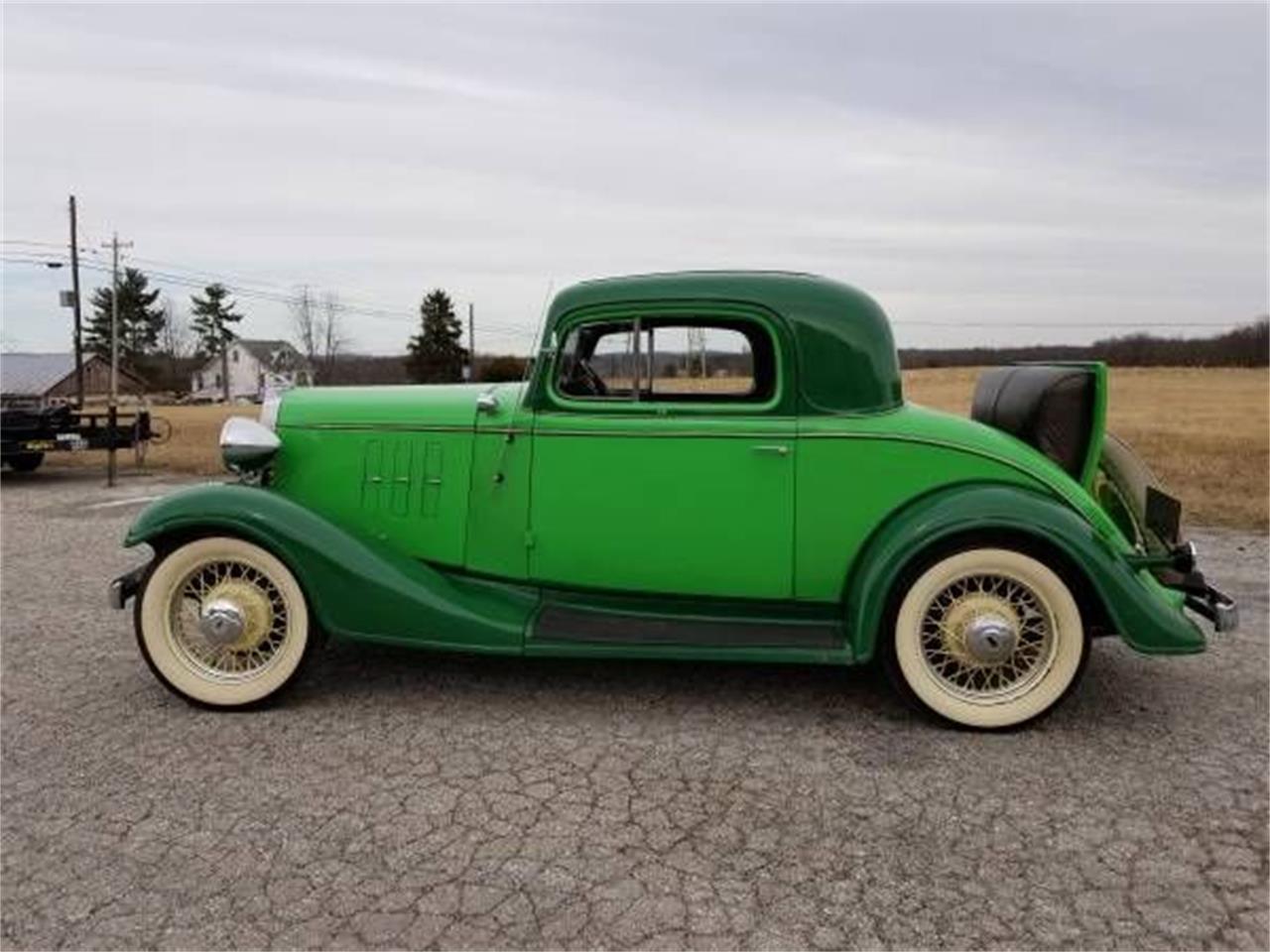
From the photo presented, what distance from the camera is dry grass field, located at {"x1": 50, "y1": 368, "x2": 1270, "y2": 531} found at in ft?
→ 33.6

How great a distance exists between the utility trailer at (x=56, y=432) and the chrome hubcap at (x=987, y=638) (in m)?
11.4

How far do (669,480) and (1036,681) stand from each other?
5.57ft

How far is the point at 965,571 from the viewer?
389 centimetres

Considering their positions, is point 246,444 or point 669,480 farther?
point 246,444

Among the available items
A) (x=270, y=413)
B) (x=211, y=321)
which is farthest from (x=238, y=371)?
(x=270, y=413)

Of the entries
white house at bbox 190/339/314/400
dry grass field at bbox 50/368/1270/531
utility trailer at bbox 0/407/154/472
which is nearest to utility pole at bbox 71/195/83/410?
dry grass field at bbox 50/368/1270/531

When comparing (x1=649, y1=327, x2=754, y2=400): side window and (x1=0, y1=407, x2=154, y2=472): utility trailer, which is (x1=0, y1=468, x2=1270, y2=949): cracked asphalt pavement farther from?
(x1=0, y1=407, x2=154, y2=472): utility trailer

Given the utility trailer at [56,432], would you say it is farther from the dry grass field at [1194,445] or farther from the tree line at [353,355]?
the tree line at [353,355]

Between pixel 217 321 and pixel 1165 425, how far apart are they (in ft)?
274

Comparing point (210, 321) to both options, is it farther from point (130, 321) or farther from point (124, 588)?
point (124, 588)

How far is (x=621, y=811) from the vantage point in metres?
3.21

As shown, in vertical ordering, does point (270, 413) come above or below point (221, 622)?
above

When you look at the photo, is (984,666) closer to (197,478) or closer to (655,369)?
(655,369)

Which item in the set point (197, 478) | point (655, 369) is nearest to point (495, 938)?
point (655, 369)
